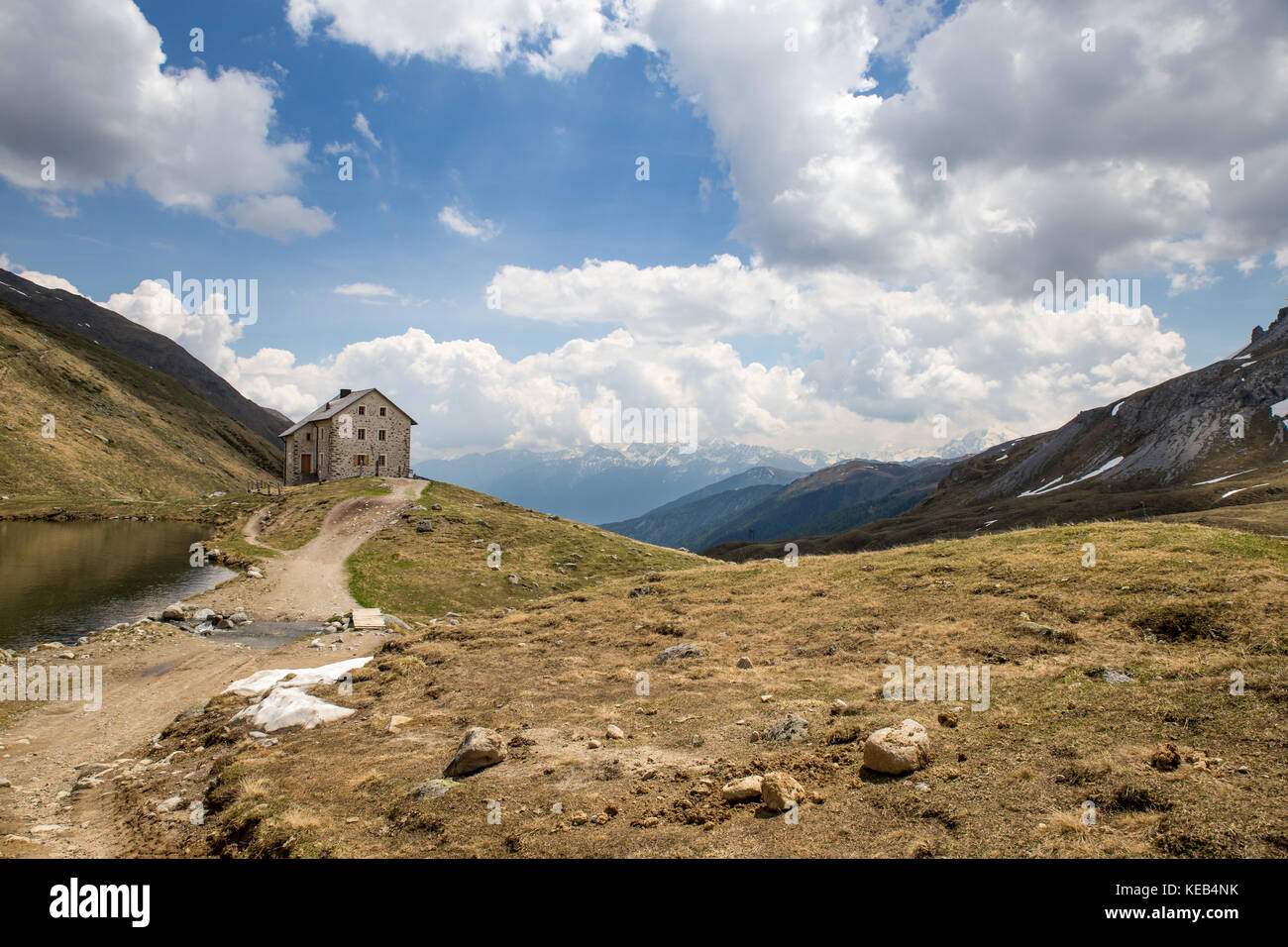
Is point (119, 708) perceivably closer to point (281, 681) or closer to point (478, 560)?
point (281, 681)

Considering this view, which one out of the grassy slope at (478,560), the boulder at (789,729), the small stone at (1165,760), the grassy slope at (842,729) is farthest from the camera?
the grassy slope at (478,560)

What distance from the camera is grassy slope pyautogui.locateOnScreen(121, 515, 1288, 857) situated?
302 inches

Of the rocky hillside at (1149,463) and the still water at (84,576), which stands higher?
the rocky hillside at (1149,463)

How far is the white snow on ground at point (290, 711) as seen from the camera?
14383mm

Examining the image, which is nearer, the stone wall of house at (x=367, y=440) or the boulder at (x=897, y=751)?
the boulder at (x=897, y=751)

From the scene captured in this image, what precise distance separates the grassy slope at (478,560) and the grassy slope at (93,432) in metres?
41.5

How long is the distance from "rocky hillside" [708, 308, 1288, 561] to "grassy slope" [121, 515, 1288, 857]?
9253 centimetres

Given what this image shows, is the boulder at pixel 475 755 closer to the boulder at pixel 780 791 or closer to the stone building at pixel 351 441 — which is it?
the boulder at pixel 780 791

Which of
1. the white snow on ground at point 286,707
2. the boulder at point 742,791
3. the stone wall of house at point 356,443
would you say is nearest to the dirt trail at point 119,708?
the white snow on ground at point 286,707

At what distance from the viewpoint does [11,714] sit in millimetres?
16016

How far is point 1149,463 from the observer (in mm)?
119688
